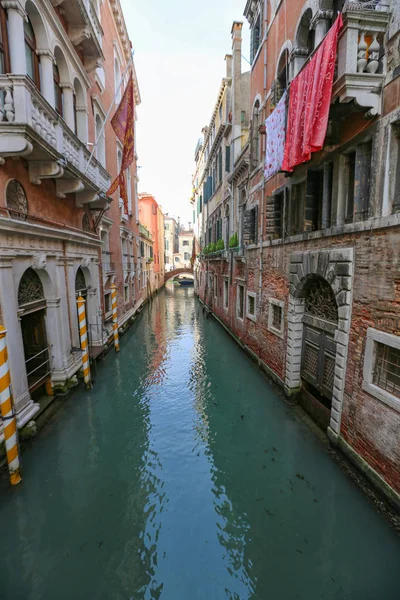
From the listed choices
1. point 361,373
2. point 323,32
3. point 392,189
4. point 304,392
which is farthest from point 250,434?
point 323,32

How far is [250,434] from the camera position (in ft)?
21.0

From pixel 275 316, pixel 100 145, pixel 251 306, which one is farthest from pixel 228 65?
pixel 275 316

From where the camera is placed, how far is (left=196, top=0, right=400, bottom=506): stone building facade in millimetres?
4246

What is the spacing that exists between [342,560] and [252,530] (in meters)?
1.13

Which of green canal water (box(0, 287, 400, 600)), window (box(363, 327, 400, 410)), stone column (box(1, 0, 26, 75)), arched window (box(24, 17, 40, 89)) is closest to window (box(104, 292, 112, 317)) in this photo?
green canal water (box(0, 287, 400, 600))

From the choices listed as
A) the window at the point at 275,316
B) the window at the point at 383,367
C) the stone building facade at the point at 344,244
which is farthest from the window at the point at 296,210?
the window at the point at 383,367

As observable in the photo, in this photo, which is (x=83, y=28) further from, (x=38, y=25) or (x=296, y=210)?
(x=296, y=210)

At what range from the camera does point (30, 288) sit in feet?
21.4

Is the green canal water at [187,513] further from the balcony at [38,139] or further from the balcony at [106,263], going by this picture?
the balcony at [106,263]

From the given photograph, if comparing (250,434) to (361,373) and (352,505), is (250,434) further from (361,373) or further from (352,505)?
(361,373)

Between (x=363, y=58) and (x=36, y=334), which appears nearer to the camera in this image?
(x=363, y=58)

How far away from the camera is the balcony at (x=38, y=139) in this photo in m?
4.97

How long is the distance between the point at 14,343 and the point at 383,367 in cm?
619

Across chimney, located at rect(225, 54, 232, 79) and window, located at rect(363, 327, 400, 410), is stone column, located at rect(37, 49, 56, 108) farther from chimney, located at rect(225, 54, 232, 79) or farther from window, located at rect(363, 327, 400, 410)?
chimney, located at rect(225, 54, 232, 79)
